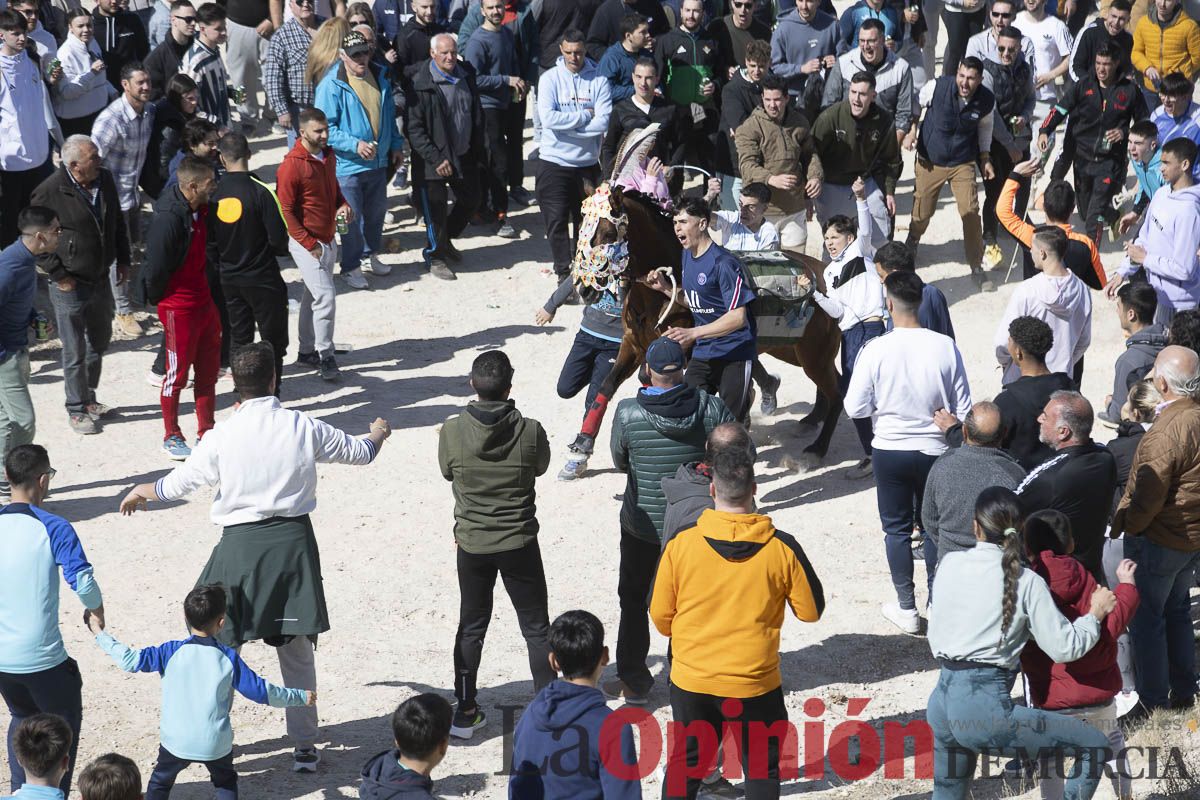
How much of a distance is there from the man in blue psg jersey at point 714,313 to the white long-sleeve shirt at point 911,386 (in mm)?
1162

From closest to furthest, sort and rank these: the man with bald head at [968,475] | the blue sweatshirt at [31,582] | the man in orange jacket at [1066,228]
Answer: the blue sweatshirt at [31,582], the man with bald head at [968,475], the man in orange jacket at [1066,228]

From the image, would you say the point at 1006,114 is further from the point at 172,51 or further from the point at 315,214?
the point at 172,51

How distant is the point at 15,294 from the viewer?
856cm

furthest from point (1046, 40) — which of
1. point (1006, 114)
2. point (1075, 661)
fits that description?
point (1075, 661)

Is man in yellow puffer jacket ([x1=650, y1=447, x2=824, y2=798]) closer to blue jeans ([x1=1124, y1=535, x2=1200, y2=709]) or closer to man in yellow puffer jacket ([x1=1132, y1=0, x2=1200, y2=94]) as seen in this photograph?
blue jeans ([x1=1124, y1=535, x2=1200, y2=709])

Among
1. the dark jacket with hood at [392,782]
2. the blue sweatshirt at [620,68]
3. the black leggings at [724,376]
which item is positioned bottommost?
the dark jacket with hood at [392,782]

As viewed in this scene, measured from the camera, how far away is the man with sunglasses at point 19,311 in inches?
337

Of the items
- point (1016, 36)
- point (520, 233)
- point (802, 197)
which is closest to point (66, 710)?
point (802, 197)

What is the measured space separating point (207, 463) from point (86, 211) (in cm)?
420

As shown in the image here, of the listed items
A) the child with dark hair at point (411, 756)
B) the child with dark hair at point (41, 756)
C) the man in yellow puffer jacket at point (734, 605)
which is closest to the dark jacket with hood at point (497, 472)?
the man in yellow puffer jacket at point (734, 605)

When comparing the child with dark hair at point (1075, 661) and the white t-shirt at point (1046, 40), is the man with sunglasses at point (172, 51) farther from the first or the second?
the child with dark hair at point (1075, 661)

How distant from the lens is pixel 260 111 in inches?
671

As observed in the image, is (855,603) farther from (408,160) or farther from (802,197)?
(408,160)

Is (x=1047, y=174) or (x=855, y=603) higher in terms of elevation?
(x=1047, y=174)
